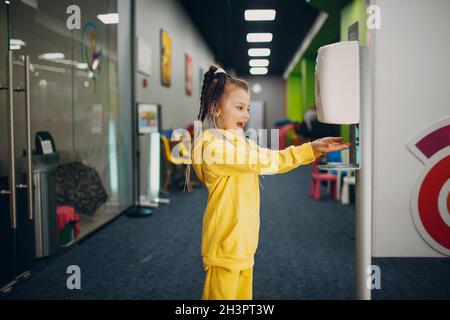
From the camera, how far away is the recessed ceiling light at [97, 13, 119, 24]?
4.21 meters

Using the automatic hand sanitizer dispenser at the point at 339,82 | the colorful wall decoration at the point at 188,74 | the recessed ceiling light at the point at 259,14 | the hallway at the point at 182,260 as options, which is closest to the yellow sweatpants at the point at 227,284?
the automatic hand sanitizer dispenser at the point at 339,82

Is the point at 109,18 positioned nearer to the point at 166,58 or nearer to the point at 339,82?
the point at 166,58

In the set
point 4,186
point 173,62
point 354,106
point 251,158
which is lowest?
point 4,186

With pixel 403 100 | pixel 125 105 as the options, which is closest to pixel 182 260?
pixel 403 100

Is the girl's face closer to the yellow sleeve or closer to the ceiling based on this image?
the yellow sleeve

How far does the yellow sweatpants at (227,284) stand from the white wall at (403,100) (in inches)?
76.2

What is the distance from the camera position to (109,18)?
4.38m

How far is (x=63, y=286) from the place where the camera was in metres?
2.60

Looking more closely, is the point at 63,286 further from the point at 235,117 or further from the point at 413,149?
the point at 413,149

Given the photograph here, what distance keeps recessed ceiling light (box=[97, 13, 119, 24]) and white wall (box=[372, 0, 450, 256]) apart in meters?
2.67

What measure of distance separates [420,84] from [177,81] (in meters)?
5.10

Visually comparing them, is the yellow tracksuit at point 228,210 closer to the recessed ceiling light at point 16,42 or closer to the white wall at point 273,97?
the recessed ceiling light at point 16,42

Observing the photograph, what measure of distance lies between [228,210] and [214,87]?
0.42 m
